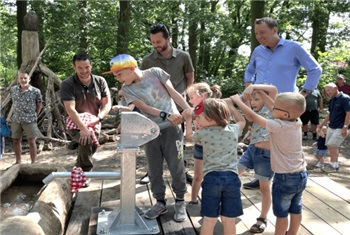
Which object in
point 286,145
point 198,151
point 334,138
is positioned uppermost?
point 286,145

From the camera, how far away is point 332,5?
14.3m

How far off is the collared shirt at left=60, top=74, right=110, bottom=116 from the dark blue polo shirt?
402 centimetres

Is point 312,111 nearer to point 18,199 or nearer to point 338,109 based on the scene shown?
point 338,109

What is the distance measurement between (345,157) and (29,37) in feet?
24.6

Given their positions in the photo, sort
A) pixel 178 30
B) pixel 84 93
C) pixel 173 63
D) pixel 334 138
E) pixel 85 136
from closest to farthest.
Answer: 1. pixel 85 136
2. pixel 84 93
3. pixel 173 63
4. pixel 334 138
5. pixel 178 30

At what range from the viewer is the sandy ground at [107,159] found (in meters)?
6.34

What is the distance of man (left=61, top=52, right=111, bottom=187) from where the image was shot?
3428 mm

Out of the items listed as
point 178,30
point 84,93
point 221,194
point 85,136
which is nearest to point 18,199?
point 85,136

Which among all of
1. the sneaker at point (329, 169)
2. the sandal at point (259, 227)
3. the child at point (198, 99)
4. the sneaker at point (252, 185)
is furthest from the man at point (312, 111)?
the sandal at point (259, 227)

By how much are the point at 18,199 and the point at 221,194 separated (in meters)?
2.89

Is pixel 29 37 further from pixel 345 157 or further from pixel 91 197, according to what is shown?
pixel 345 157

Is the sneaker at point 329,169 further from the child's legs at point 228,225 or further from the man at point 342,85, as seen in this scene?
the child's legs at point 228,225

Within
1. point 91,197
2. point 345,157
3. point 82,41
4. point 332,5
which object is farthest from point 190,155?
point 332,5

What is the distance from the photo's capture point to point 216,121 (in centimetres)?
237
